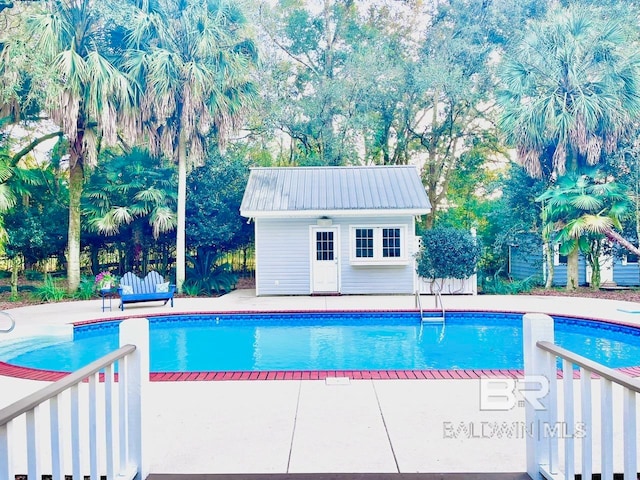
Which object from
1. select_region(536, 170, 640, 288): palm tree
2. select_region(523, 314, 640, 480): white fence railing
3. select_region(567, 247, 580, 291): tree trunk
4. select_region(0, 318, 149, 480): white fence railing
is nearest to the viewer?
select_region(0, 318, 149, 480): white fence railing

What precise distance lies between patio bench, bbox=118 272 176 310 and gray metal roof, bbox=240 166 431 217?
2895 mm

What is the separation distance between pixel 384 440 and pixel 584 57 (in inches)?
484

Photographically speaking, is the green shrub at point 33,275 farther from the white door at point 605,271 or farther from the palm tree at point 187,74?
the white door at point 605,271

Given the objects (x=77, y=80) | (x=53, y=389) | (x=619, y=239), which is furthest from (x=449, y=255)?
(x=53, y=389)

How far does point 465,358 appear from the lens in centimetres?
621

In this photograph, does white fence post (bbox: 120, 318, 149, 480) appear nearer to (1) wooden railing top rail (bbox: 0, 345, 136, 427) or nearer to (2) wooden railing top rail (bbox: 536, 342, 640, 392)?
(1) wooden railing top rail (bbox: 0, 345, 136, 427)

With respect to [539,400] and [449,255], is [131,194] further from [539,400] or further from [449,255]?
[539,400]

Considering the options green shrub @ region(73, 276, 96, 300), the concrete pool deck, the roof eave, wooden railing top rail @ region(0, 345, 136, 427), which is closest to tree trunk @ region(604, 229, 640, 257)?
the roof eave

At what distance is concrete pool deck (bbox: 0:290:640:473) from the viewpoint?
2611mm

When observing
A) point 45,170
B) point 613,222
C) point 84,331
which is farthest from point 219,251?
point 613,222

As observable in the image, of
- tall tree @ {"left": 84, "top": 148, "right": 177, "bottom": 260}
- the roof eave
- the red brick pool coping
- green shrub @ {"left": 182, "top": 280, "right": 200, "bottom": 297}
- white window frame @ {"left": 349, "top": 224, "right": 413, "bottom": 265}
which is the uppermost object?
tall tree @ {"left": 84, "top": 148, "right": 177, "bottom": 260}

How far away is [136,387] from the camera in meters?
2.29

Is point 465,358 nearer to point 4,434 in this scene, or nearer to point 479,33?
point 4,434

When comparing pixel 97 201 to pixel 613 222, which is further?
pixel 97 201
